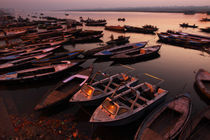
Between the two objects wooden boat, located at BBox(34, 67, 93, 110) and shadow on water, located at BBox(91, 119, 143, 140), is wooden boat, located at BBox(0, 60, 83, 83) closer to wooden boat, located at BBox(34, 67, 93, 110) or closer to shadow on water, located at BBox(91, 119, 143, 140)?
wooden boat, located at BBox(34, 67, 93, 110)

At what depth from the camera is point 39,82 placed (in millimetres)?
20938

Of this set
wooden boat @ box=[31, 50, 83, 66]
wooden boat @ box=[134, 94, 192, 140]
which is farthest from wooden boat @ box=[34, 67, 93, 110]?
wooden boat @ box=[134, 94, 192, 140]

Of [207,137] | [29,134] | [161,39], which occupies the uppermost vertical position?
[161,39]

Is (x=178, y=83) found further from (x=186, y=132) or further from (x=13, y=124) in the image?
(x=13, y=124)

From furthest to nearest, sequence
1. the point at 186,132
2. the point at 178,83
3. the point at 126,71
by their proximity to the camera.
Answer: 1. the point at 126,71
2. the point at 178,83
3. the point at 186,132

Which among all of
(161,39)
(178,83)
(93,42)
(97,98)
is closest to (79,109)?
(97,98)

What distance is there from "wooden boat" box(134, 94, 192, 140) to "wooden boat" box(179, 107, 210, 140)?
0.46 metres

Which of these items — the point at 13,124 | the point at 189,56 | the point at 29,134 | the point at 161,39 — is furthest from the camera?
the point at 161,39

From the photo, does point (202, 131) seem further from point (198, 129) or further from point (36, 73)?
point (36, 73)

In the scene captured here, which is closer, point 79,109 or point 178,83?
point 79,109

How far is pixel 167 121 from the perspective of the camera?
1107cm

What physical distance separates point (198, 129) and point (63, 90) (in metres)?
15.4

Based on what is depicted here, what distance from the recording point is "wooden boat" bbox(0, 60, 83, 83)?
60.8 ft

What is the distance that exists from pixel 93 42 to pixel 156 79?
101ft
